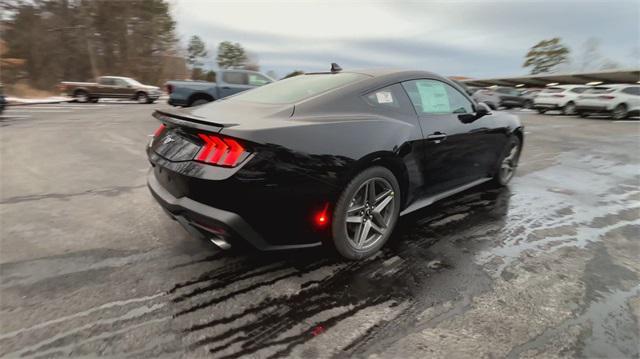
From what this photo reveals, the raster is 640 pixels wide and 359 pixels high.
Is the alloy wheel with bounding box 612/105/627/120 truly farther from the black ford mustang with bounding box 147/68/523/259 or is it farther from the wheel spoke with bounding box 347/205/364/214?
the wheel spoke with bounding box 347/205/364/214

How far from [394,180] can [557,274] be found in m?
1.36

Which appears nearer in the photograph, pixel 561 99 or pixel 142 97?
pixel 561 99

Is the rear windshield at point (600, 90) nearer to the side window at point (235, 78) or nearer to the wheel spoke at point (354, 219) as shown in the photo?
the side window at point (235, 78)

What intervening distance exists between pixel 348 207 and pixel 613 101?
737 inches

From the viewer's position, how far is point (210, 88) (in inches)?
498

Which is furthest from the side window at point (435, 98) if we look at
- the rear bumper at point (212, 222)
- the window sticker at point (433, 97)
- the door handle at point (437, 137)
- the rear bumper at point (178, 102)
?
the rear bumper at point (178, 102)

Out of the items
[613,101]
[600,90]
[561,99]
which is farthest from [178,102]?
[561,99]

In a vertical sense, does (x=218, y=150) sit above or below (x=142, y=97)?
above

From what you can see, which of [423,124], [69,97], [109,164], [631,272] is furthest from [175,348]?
[69,97]

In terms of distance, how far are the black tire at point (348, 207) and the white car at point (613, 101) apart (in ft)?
59.2

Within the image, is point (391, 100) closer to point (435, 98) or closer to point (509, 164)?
point (435, 98)

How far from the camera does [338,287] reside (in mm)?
2586

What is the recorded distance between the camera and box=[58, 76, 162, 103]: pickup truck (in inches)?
834

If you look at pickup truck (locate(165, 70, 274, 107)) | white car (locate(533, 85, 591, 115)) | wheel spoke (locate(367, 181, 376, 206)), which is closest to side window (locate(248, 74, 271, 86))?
pickup truck (locate(165, 70, 274, 107))
